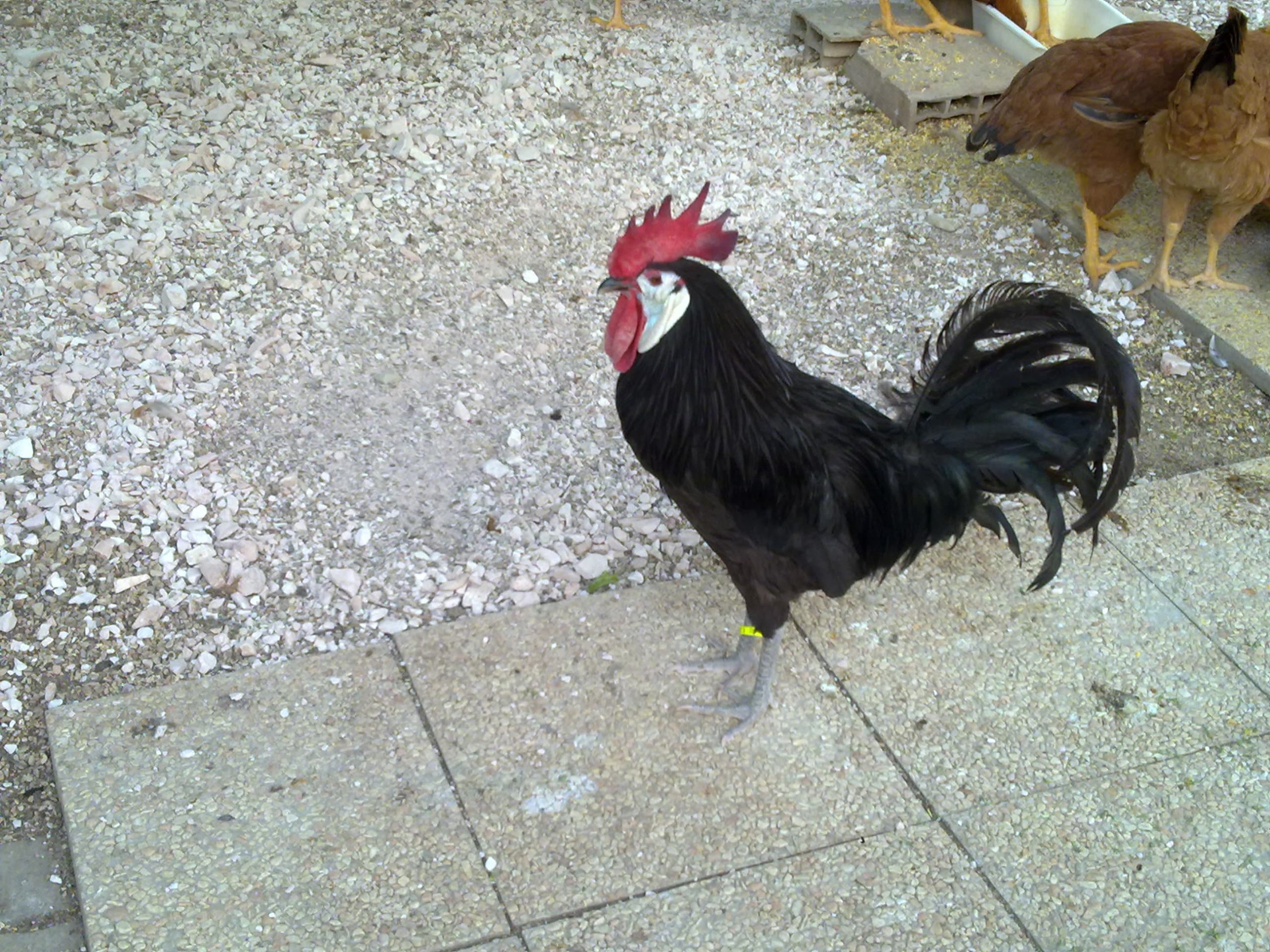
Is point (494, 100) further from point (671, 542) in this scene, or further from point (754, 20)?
point (671, 542)

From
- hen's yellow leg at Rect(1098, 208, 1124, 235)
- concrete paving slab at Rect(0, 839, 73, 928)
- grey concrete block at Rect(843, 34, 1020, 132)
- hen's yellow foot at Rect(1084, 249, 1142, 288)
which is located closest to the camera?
concrete paving slab at Rect(0, 839, 73, 928)

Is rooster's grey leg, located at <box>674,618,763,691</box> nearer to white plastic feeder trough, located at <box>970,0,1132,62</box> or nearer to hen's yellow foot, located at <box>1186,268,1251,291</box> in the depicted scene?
hen's yellow foot, located at <box>1186,268,1251,291</box>

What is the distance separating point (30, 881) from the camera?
313 cm

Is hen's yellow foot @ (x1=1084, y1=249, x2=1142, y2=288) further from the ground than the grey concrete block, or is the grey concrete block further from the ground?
the grey concrete block

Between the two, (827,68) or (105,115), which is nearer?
(105,115)

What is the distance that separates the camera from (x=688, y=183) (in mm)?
6031

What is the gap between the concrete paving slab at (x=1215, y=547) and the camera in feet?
12.7

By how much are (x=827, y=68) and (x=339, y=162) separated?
10.1ft

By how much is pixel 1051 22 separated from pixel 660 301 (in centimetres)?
538

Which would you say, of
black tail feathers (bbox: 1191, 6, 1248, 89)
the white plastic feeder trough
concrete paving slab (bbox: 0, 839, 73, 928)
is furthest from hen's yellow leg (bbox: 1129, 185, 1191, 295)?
concrete paving slab (bbox: 0, 839, 73, 928)

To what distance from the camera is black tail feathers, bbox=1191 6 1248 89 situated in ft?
14.9

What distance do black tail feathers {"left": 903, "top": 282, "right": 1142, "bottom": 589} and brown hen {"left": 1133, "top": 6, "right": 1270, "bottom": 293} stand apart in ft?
6.67

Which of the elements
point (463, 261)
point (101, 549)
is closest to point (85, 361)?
point (101, 549)

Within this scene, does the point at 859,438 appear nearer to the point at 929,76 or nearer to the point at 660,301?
the point at 660,301
